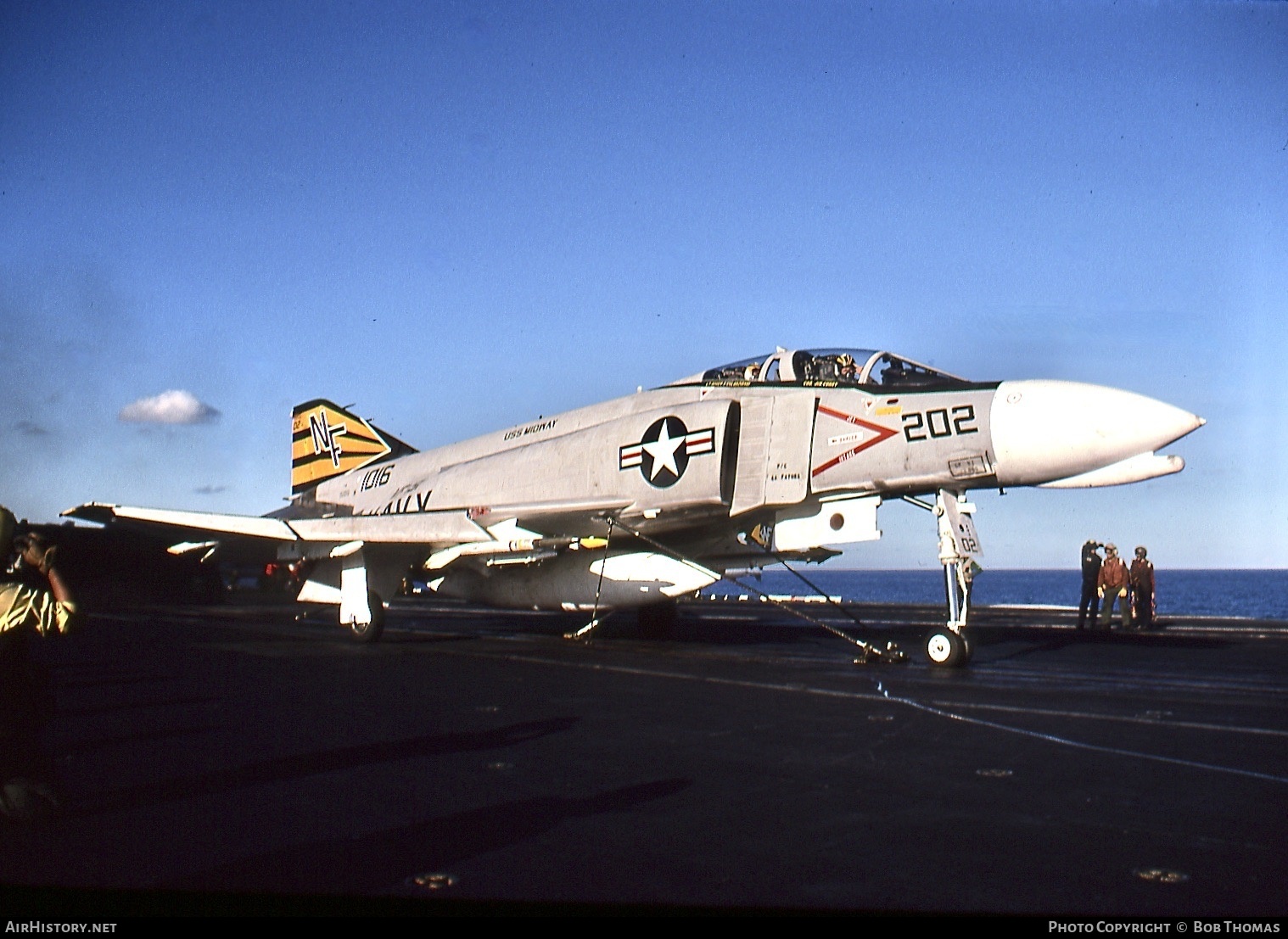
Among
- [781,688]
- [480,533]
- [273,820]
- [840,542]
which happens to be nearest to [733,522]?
[840,542]

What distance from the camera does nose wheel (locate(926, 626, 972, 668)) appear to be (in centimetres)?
1018

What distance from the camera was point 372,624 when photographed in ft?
48.4

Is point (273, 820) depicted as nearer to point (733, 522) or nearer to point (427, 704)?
point (427, 704)

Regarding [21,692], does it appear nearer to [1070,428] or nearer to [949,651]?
[949,651]

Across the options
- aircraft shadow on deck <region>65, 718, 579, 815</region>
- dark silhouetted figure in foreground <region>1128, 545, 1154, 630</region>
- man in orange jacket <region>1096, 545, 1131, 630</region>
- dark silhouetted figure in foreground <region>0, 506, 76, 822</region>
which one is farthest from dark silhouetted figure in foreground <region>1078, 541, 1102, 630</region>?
dark silhouetted figure in foreground <region>0, 506, 76, 822</region>

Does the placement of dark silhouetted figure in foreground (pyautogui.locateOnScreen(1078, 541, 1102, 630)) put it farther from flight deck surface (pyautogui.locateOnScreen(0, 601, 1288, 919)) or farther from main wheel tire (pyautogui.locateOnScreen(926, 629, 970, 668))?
main wheel tire (pyautogui.locateOnScreen(926, 629, 970, 668))

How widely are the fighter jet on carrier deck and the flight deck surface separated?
208 centimetres

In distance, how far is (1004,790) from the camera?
4770mm

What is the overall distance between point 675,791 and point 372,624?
10849 millimetres

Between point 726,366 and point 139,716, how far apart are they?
8102 mm

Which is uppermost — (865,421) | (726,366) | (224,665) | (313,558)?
(726,366)

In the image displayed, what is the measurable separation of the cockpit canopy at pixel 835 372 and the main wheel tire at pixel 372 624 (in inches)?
240

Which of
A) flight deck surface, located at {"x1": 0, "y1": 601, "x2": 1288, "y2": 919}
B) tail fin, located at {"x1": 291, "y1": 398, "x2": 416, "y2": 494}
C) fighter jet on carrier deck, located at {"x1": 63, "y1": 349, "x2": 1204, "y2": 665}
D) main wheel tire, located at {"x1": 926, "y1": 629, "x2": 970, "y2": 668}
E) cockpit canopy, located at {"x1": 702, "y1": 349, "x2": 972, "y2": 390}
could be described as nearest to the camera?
flight deck surface, located at {"x1": 0, "y1": 601, "x2": 1288, "y2": 919}

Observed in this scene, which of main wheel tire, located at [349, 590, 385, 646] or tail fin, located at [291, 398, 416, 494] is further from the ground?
tail fin, located at [291, 398, 416, 494]
